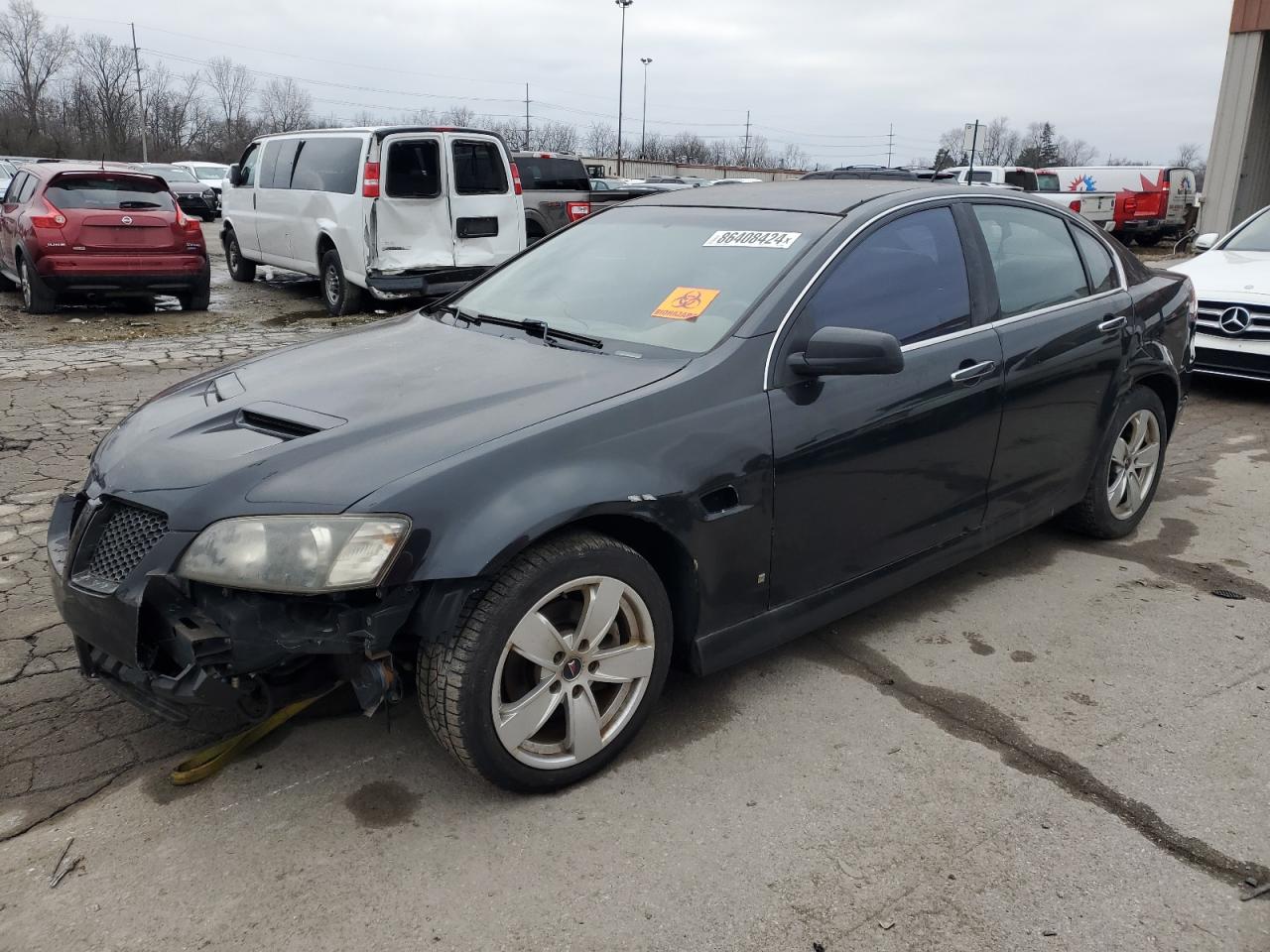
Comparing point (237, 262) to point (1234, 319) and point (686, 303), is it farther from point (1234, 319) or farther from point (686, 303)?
point (686, 303)

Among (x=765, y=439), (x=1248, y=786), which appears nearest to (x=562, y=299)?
(x=765, y=439)

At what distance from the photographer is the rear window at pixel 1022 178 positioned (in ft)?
76.2

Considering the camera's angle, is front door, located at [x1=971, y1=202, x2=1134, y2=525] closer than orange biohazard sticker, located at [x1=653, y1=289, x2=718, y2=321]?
No

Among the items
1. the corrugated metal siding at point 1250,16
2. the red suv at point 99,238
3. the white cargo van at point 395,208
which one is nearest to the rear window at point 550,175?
the white cargo van at point 395,208

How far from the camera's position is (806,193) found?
376cm

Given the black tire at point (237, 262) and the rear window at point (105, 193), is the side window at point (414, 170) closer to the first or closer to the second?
the rear window at point (105, 193)

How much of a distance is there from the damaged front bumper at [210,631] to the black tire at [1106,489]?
313 centimetres

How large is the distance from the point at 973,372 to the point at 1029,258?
31.0 inches

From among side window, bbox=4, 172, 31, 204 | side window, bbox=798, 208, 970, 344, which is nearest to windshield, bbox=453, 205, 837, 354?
side window, bbox=798, 208, 970, 344

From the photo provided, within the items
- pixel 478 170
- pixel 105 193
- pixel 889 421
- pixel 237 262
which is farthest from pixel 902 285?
pixel 237 262

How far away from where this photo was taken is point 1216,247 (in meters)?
8.52

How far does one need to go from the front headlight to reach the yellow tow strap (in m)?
0.45

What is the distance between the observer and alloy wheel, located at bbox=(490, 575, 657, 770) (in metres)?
2.57

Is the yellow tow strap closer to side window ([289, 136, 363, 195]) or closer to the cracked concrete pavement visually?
the cracked concrete pavement
